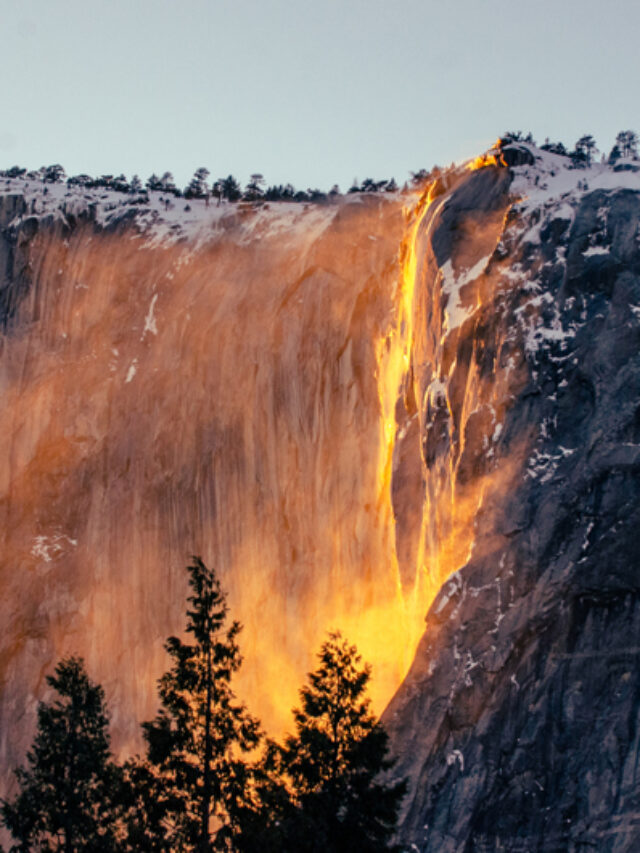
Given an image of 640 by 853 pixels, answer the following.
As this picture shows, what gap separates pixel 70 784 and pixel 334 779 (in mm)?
4426

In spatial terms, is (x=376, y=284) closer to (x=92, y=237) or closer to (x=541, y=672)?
(x=92, y=237)

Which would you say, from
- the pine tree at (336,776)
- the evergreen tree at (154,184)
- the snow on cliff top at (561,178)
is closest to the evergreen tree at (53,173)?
the evergreen tree at (154,184)

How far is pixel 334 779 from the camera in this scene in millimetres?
22641

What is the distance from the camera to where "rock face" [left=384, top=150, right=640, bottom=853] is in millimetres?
31328

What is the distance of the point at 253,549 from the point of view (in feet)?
165

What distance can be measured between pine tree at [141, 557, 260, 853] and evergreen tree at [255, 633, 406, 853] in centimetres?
95

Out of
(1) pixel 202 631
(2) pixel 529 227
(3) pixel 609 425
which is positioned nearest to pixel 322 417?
(2) pixel 529 227

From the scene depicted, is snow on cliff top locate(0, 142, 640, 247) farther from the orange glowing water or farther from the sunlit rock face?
the orange glowing water

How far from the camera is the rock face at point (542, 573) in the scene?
31.3 meters

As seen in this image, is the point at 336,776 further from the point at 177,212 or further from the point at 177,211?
the point at 177,211

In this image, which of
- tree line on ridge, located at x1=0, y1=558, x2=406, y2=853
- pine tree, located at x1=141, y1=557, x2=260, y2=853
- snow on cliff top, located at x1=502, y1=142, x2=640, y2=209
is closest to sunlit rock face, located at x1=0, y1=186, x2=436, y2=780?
snow on cliff top, located at x1=502, y1=142, x2=640, y2=209

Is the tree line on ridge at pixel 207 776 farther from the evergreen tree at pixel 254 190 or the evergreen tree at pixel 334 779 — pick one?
the evergreen tree at pixel 254 190

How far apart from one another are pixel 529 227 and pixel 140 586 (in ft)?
73.7

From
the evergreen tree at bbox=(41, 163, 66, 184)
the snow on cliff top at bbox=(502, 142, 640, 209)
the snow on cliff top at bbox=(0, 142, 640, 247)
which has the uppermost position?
the evergreen tree at bbox=(41, 163, 66, 184)
